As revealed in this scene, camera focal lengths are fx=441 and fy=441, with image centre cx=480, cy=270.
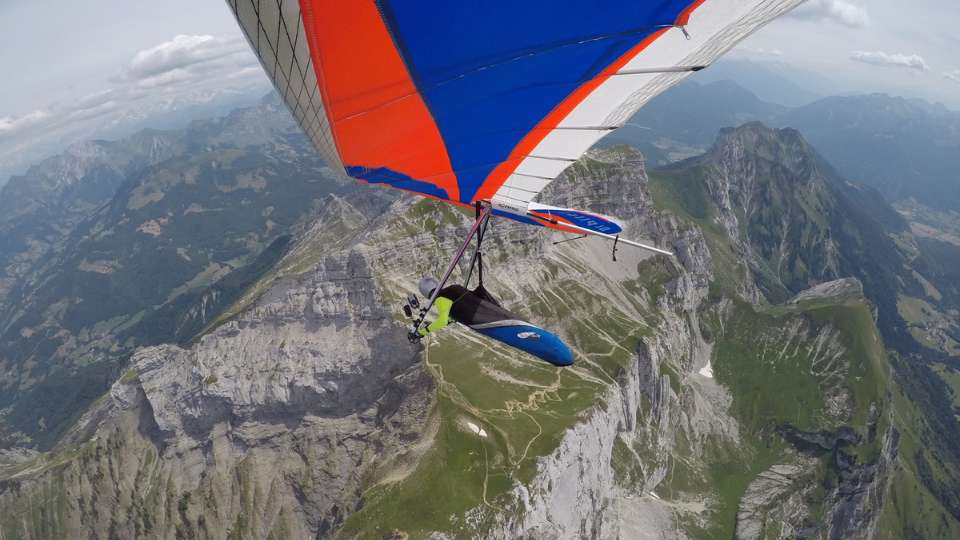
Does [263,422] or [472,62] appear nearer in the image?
[472,62]

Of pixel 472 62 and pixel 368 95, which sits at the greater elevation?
pixel 472 62

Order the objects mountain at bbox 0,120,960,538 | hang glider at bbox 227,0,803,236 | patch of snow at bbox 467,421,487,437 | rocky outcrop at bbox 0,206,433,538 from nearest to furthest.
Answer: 1. hang glider at bbox 227,0,803,236
2. mountain at bbox 0,120,960,538
3. patch of snow at bbox 467,421,487,437
4. rocky outcrop at bbox 0,206,433,538

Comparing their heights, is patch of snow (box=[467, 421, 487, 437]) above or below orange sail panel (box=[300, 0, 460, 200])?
below

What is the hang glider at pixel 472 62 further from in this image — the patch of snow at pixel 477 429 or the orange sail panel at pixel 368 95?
the patch of snow at pixel 477 429

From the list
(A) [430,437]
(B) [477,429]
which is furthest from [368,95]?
(A) [430,437]

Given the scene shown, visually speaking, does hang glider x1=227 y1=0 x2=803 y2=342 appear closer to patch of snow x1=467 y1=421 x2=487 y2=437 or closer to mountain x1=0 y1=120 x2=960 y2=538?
mountain x1=0 y1=120 x2=960 y2=538

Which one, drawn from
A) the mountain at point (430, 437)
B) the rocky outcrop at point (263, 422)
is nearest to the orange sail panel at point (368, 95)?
the mountain at point (430, 437)

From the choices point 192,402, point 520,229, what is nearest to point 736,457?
point 520,229

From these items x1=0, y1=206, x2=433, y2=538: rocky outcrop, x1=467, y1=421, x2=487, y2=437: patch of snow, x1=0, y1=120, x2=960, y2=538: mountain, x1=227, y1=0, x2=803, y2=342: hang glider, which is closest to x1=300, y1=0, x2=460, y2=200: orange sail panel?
x1=227, y1=0, x2=803, y2=342: hang glider

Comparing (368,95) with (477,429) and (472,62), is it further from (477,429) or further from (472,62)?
(477,429)
